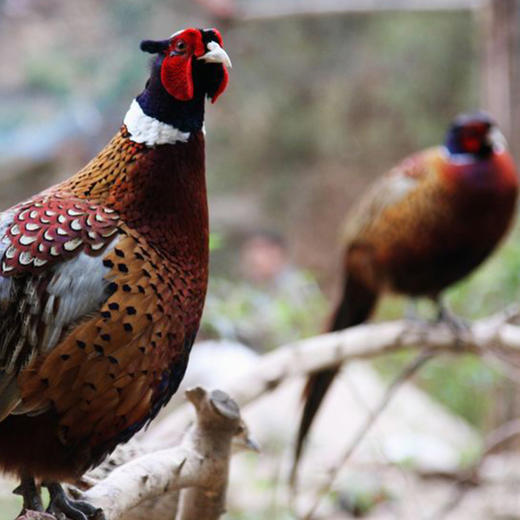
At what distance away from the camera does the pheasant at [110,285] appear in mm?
1501

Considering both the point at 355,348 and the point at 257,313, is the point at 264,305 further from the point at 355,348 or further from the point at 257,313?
the point at 355,348

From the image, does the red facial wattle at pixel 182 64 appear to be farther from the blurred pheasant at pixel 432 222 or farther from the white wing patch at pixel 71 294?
the blurred pheasant at pixel 432 222

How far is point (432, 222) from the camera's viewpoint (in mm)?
3814

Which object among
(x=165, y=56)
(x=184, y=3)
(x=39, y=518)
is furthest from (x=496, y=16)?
(x=39, y=518)

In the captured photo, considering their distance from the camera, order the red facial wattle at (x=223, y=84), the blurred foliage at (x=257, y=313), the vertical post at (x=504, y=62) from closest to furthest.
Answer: the red facial wattle at (x=223, y=84) < the blurred foliage at (x=257, y=313) < the vertical post at (x=504, y=62)

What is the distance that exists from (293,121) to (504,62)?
5.47m

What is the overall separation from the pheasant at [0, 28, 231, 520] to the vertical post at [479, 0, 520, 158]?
3.66m

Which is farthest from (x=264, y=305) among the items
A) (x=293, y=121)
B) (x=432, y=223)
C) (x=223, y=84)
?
(x=293, y=121)

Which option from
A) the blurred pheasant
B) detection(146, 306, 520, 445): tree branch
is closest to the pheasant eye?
detection(146, 306, 520, 445): tree branch

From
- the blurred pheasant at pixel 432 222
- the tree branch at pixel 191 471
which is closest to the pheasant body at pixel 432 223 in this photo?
the blurred pheasant at pixel 432 222

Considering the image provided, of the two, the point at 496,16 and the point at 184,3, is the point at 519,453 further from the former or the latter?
the point at 184,3

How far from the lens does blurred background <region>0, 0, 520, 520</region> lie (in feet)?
15.4

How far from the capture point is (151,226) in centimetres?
160

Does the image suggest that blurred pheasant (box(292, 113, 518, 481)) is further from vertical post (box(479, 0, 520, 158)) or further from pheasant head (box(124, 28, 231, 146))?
pheasant head (box(124, 28, 231, 146))
